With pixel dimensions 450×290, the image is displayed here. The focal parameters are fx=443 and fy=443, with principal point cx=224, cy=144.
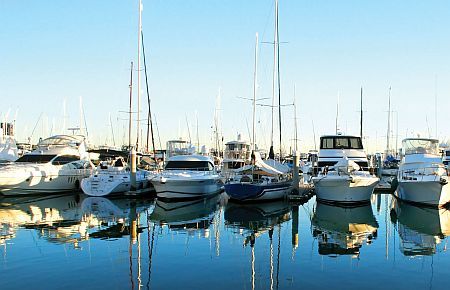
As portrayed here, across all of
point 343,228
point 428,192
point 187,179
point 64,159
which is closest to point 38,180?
point 64,159

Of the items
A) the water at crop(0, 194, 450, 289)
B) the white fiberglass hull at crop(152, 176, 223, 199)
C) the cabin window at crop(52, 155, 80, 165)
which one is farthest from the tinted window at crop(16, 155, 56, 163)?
the white fiberglass hull at crop(152, 176, 223, 199)

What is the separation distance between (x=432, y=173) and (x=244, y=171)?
10.4 metres

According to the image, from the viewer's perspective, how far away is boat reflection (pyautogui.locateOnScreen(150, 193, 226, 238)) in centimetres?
1769

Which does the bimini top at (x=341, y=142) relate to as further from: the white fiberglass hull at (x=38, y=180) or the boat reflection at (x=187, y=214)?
the white fiberglass hull at (x=38, y=180)

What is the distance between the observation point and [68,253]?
13094 millimetres

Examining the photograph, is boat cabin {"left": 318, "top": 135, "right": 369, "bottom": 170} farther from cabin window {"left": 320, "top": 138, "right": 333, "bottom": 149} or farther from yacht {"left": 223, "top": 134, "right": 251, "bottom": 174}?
yacht {"left": 223, "top": 134, "right": 251, "bottom": 174}

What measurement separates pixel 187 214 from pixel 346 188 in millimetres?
8760

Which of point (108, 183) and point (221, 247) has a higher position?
point (108, 183)

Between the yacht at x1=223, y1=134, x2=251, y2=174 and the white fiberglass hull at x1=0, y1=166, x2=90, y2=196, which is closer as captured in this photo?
the white fiberglass hull at x1=0, y1=166, x2=90, y2=196

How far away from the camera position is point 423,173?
80.2 ft

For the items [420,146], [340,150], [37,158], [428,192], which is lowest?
[428,192]

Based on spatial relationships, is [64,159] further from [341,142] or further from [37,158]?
[341,142]

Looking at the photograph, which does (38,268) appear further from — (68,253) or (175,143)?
(175,143)

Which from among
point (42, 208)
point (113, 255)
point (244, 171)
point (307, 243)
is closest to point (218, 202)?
point (244, 171)
